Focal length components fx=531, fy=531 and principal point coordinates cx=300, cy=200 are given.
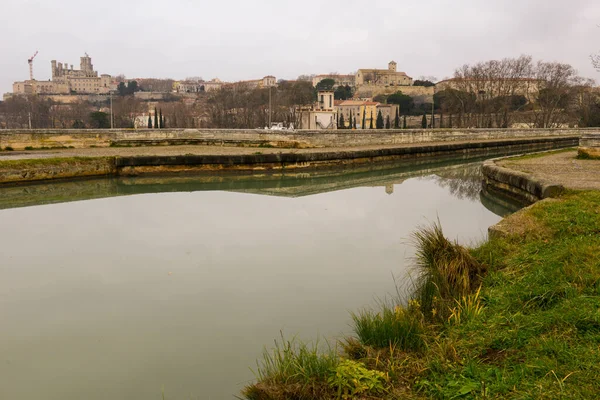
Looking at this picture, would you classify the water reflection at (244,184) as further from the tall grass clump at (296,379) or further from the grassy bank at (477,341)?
the tall grass clump at (296,379)

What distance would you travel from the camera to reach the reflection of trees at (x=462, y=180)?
13.4m

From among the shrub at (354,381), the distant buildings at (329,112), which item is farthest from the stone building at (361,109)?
the shrub at (354,381)

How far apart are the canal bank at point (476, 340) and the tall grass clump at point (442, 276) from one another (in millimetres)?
11

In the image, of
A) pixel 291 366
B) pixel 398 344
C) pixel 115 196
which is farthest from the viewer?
pixel 115 196

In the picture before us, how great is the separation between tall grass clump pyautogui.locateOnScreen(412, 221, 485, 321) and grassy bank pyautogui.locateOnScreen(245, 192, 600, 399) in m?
0.01

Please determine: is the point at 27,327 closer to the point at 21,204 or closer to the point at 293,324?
the point at 293,324

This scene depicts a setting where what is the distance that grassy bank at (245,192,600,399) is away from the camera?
9.09ft

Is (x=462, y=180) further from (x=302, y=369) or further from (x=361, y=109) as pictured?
(x=361, y=109)

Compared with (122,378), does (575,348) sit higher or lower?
higher

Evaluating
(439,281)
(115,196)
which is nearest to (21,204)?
(115,196)

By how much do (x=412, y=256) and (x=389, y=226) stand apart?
7.11 ft

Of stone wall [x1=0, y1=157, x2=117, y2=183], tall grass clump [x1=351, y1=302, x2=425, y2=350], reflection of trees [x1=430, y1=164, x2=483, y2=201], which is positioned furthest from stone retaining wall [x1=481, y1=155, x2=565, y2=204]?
stone wall [x1=0, y1=157, x2=117, y2=183]

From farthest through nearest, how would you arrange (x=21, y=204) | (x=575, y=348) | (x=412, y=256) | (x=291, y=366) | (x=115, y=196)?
1. (x=115, y=196)
2. (x=21, y=204)
3. (x=412, y=256)
4. (x=291, y=366)
5. (x=575, y=348)

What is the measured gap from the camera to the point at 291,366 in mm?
3145
